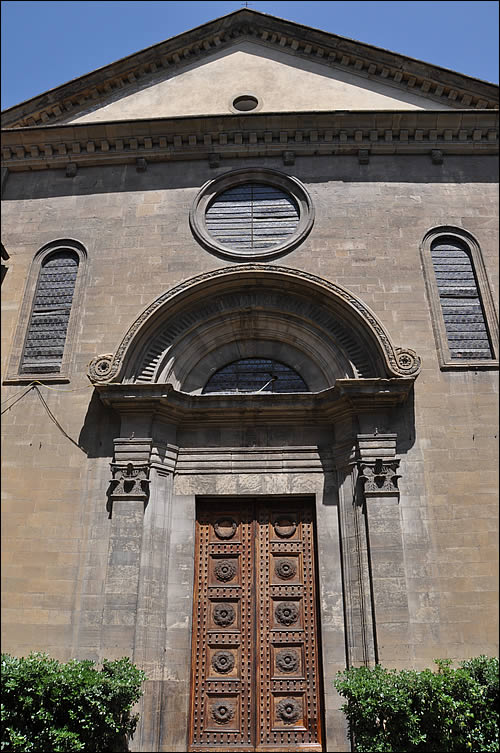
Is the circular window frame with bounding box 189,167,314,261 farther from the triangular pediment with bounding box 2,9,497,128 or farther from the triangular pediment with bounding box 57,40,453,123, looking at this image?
the triangular pediment with bounding box 2,9,497,128

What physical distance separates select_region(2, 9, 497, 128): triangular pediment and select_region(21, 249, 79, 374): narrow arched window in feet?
13.9

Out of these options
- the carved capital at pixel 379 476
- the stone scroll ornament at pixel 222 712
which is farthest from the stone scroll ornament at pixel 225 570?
the carved capital at pixel 379 476

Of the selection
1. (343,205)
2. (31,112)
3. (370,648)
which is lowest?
(370,648)

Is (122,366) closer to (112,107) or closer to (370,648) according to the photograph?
(370,648)

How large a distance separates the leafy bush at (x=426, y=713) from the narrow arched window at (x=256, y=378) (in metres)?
5.31

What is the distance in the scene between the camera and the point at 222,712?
9.16 m

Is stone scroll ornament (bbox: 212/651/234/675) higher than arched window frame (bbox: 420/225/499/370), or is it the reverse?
arched window frame (bbox: 420/225/499/370)

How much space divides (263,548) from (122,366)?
13.5 feet

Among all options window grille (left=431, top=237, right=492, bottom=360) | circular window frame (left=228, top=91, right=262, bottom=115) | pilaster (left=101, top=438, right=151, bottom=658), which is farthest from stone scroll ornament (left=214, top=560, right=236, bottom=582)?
circular window frame (left=228, top=91, right=262, bottom=115)

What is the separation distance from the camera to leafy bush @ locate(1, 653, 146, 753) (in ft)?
24.4

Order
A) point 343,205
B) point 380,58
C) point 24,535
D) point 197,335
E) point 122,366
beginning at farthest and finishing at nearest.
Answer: point 380,58
point 343,205
point 197,335
point 122,366
point 24,535

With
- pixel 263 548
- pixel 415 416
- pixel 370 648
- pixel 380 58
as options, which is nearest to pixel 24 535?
pixel 263 548

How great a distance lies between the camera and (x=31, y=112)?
1390 centimetres

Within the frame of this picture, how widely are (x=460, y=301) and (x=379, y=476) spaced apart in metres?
4.11
